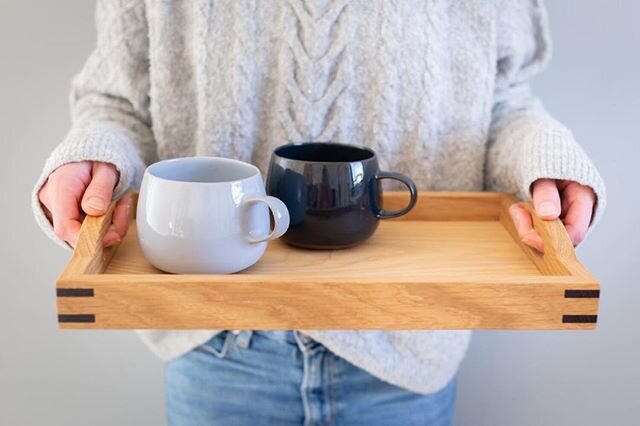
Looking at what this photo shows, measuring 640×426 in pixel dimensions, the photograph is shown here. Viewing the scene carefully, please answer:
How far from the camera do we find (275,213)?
56 cm

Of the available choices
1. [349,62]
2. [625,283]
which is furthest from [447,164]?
[625,283]

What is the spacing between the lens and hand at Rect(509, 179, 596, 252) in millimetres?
608

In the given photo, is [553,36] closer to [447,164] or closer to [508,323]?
[447,164]

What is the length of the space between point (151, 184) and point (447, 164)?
1.11 feet

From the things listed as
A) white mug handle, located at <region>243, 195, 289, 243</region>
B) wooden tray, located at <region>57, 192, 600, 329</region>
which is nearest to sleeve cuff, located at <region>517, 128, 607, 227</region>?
wooden tray, located at <region>57, 192, 600, 329</region>

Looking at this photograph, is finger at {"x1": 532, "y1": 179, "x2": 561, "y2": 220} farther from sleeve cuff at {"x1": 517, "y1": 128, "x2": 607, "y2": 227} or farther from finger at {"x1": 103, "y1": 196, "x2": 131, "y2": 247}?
finger at {"x1": 103, "y1": 196, "x2": 131, "y2": 247}

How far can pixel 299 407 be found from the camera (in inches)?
30.8

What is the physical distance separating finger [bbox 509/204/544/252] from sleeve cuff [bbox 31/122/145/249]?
34cm

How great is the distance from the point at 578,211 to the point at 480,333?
46cm

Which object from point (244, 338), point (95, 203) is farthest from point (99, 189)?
point (244, 338)

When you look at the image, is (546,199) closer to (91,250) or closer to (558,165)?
(558,165)

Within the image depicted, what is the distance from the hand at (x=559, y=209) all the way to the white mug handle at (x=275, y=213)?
0.20 m

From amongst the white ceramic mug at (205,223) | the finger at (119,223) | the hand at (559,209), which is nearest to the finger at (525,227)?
the hand at (559,209)

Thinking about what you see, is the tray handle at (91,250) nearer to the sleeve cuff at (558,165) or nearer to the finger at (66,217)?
the finger at (66,217)
